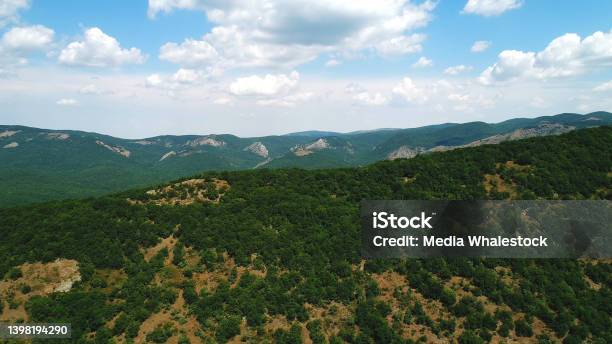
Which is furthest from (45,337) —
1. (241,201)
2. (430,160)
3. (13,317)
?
(430,160)

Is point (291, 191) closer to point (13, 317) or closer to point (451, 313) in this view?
point (451, 313)

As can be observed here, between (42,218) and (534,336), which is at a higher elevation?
(42,218)

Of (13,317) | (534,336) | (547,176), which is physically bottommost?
(534,336)

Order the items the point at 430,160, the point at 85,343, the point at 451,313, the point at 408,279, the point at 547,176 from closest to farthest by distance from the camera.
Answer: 1. the point at 85,343
2. the point at 451,313
3. the point at 408,279
4. the point at 547,176
5. the point at 430,160

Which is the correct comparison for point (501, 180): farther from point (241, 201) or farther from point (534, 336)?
point (241, 201)

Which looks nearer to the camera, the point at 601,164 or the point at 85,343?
the point at 85,343

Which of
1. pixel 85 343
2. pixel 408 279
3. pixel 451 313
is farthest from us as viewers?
pixel 408 279
